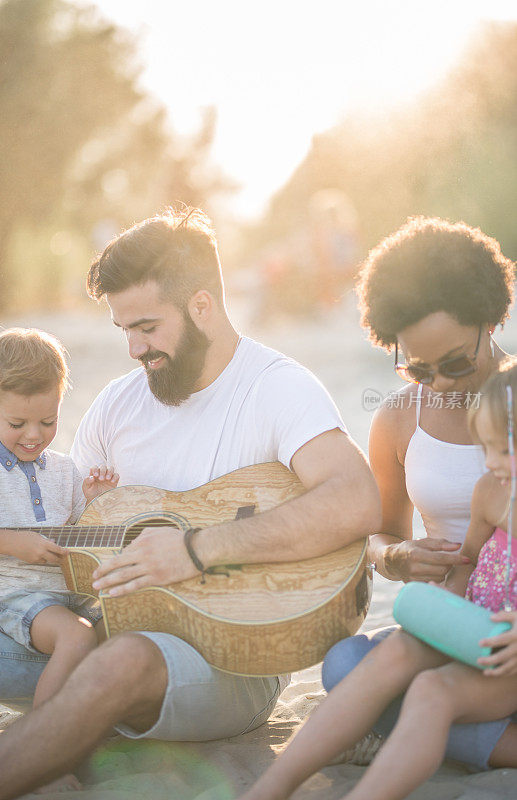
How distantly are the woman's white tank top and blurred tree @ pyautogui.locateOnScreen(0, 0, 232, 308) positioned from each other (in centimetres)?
2159

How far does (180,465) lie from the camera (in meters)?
3.13

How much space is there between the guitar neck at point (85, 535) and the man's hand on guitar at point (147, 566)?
0.62 feet

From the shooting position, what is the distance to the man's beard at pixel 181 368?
3.16m

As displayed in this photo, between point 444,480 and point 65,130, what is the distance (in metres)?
22.9

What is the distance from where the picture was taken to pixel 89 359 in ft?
62.8


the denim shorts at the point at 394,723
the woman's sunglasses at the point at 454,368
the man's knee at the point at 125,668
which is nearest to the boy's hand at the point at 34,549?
the man's knee at the point at 125,668

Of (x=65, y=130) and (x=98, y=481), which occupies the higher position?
(x=65, y=130)

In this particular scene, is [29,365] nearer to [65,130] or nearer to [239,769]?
[239,769]

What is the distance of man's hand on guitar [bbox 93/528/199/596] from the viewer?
105 inches

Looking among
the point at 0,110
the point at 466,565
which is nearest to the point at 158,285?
the point at 466,565

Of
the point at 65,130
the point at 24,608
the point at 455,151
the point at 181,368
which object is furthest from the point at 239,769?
the point at 455,151

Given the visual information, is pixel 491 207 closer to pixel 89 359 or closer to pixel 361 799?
pixel 89 359
